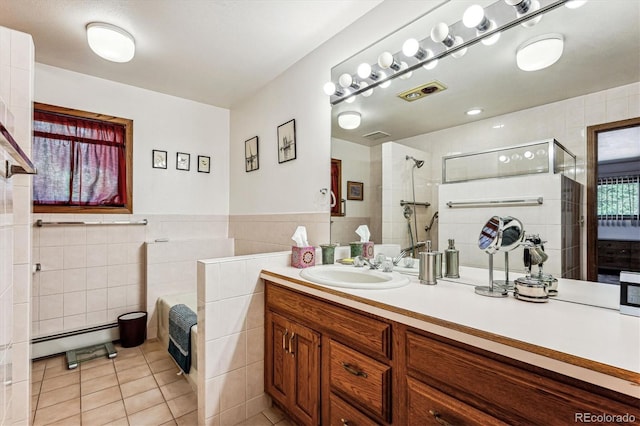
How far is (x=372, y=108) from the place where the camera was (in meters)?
1.89

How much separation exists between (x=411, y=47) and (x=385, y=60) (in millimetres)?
185

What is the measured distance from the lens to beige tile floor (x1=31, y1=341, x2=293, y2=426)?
1707 mm

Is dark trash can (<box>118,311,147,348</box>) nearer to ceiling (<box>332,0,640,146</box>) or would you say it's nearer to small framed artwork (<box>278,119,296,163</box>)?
small framed artwork (<box>278,119,296,163</box>)

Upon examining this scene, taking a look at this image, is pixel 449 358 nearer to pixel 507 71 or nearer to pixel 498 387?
pixel 498 387

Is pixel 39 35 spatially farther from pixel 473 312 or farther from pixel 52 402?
pixel 473 312

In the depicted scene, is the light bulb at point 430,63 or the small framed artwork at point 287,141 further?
the small framed artwork at point 287,141

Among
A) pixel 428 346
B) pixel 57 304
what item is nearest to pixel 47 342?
pixel 57 304

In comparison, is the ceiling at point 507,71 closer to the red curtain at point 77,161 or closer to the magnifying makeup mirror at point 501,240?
the magnifying makeup mirror at point 501,240

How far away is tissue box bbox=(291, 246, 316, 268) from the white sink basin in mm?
111

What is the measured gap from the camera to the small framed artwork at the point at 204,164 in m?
3.32

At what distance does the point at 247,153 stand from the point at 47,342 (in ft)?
7.98

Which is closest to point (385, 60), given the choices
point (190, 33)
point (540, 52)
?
point (540, 52)

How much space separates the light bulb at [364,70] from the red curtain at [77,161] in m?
2.43

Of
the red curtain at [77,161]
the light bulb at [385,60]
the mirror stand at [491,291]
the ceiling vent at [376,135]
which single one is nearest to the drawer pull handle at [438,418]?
the mirror stand at [491,291]
